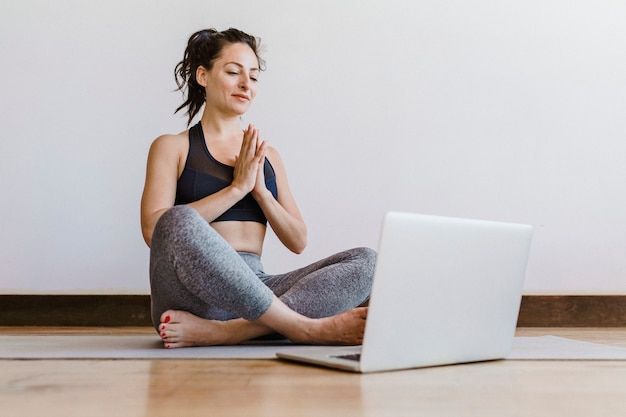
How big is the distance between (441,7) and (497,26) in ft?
0.86

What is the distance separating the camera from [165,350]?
205 centimetres

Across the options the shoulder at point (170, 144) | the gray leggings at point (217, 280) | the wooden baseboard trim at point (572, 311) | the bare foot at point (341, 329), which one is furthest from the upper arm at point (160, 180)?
the wooden baseboard trim at point (572, 311)

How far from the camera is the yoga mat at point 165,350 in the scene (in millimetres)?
1895

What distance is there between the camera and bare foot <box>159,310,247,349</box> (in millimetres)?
2090

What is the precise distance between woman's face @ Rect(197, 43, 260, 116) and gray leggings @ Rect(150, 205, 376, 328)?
0.57m

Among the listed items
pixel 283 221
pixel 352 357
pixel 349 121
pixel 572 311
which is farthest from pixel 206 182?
pixel 572 311

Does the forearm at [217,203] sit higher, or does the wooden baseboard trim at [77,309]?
the forearm at [217,203]

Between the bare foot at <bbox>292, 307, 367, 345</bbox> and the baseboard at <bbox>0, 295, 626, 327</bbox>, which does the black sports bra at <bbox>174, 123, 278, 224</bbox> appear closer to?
the bare foot at <bbox>292, 307, 367, 345</bbox>

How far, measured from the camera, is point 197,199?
2357 mm

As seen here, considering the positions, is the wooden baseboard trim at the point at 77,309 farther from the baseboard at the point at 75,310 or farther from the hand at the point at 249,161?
the hand at the point at 249,161

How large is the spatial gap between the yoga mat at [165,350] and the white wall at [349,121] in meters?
1.08

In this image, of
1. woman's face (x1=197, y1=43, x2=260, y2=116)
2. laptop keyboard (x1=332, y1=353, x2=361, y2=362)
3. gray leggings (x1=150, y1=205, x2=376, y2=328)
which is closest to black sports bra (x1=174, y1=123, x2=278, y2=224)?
woman's face (x1=197, y1=43, x2=260, y2=116)

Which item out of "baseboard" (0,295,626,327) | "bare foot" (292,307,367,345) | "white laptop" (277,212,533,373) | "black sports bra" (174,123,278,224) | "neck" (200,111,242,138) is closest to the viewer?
"white laptop" (277,212,533,373)

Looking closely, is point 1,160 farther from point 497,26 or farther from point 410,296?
point 410,296
